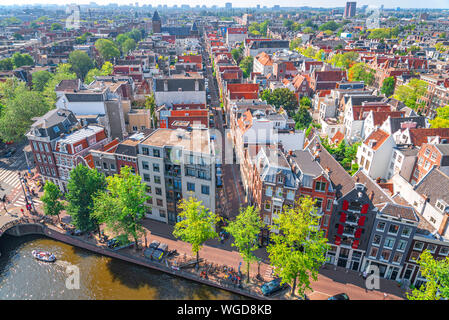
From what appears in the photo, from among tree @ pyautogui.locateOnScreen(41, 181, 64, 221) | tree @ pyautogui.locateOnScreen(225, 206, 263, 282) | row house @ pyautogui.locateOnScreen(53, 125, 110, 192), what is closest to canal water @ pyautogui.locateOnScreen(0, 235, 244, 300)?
tree @ pyautogui.locateOnScreen(41, 181, 64, 221)

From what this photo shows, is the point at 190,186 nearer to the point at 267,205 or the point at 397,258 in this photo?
the point at 267,205

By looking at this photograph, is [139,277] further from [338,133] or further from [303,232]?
[338,133]

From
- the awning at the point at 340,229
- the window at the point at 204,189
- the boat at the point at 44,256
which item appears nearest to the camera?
the awning at the point at 340,229

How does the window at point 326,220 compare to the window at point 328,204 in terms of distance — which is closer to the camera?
the window at point 328,204

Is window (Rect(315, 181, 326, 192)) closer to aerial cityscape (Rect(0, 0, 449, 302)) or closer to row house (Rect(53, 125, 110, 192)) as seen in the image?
aerial cityscape (Rect(0, 0, 449, 302))

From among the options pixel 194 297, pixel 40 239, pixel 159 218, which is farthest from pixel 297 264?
pixel 40 239

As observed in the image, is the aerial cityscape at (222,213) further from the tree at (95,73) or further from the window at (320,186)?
the tree at (95,73)

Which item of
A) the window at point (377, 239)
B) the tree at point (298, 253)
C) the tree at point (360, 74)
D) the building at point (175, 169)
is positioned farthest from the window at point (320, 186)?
the tree at point (360, 74)
